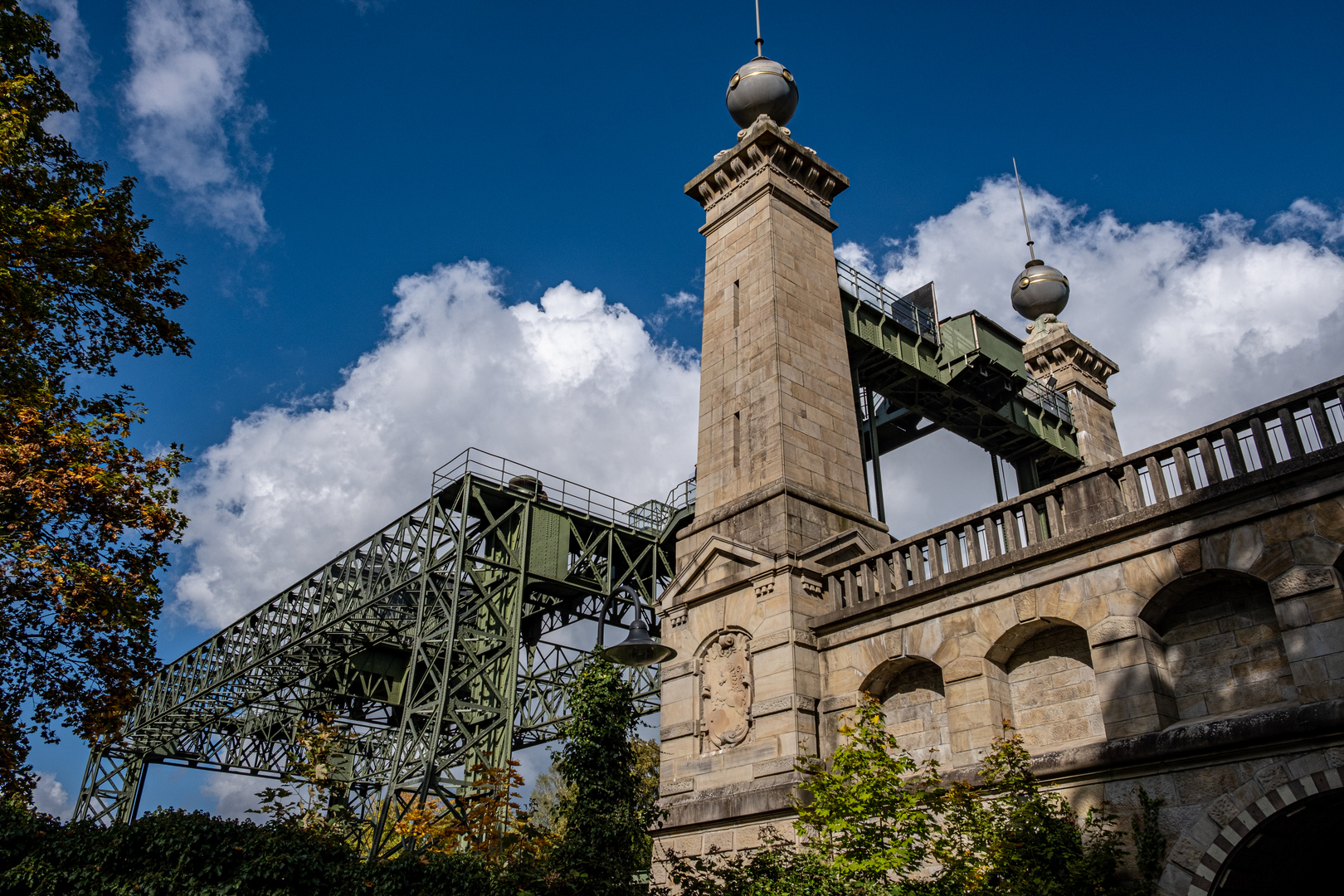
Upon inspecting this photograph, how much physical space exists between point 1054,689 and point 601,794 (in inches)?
256

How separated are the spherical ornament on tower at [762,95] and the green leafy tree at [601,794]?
14.3 m

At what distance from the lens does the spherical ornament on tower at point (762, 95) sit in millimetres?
24312

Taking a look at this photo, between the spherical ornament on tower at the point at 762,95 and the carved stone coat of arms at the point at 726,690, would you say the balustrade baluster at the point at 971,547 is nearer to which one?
the carved stone coat of arms at the point at 726,690

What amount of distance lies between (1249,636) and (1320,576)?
121 cm

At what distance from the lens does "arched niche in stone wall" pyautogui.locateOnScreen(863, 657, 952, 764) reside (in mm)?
15094

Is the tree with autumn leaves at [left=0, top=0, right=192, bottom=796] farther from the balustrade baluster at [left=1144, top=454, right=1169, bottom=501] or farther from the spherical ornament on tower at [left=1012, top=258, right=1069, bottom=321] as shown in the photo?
the spherical ornament on tower at [left=1012, top=258, right=1069, bottom=321]

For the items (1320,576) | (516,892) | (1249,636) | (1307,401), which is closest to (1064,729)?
(1249,636)

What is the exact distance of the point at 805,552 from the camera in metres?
17.4

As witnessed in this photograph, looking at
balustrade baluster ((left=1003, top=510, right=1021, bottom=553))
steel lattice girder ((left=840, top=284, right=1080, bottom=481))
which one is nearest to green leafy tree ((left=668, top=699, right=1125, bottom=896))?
balustrade baluster ((left=1003, top=510, right=1021, bottom=553))

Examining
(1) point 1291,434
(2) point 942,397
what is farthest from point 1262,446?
(2) point 942,397

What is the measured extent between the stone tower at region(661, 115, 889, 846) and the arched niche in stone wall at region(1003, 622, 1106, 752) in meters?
3.32

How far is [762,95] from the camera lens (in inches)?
957

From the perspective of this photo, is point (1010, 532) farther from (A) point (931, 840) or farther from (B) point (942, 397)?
(B) point (942, 397)

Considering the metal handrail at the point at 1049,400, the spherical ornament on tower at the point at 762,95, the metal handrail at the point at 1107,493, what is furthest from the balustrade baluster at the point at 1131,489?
the metal handrail at the point at 1049,400
